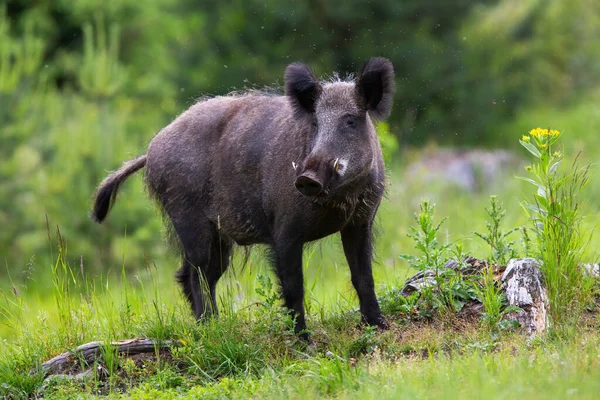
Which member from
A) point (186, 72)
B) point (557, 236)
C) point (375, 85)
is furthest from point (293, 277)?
point (186, 72)

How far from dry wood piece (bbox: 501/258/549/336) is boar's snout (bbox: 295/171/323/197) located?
1.54 metres

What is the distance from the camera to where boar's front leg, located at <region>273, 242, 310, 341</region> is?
602cm

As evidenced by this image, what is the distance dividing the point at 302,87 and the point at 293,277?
132cm

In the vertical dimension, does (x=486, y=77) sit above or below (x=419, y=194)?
above

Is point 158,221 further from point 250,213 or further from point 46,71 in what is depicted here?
point 250,213

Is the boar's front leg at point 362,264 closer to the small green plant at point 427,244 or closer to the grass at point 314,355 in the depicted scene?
the grass at point 314,355

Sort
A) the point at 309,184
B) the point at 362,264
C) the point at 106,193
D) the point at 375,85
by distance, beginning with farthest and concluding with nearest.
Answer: the point at 106,193, the point at 362,264, the point at 375,85, the point at 309,184

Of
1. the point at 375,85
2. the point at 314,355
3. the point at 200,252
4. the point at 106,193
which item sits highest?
the point at 375,85

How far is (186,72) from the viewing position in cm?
1986

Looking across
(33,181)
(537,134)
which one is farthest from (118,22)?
(537,134)

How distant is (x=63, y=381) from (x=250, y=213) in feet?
6.03

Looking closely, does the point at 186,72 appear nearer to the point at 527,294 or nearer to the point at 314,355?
the point at 314,355

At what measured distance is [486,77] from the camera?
19.8 meters

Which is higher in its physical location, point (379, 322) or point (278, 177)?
point (278, 177)
